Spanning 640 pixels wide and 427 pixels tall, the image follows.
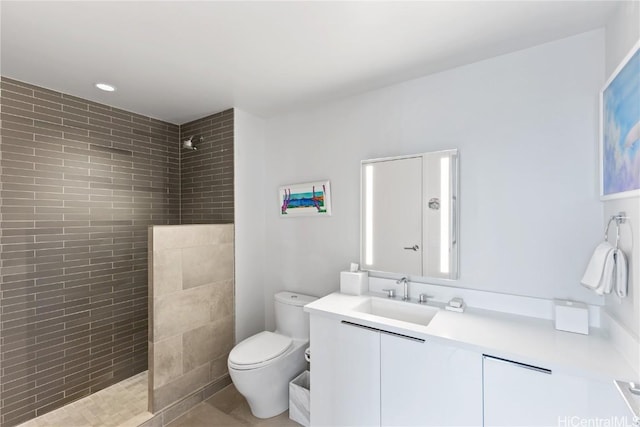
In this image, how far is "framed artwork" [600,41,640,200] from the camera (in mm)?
1056

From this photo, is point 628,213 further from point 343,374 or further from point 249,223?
point 249,223

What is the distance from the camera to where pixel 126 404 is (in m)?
2.17

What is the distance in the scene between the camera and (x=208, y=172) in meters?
2.73

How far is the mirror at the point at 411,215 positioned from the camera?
71.2 inches

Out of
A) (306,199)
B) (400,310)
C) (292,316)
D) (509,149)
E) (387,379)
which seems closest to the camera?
(387,379)

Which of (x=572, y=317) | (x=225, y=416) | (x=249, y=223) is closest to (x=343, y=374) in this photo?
(x=225, y=416)

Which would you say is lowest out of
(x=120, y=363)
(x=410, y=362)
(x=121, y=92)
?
(x=120, y=363)

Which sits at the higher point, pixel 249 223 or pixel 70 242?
pixel 249 223

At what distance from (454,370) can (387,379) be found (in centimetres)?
37

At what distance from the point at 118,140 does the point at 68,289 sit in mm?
1295

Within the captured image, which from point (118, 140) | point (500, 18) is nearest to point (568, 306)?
point (500, 18)

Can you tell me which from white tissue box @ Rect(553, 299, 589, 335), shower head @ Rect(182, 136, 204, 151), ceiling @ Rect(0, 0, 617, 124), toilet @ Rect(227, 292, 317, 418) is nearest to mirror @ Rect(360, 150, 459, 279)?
white tissue box @ Rect(553, 299, 589, 335)

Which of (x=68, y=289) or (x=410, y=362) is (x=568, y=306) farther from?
(x=68, y=289)

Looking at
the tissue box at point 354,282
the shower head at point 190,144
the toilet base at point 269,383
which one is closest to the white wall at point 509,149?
the tissue box at point 354,282
